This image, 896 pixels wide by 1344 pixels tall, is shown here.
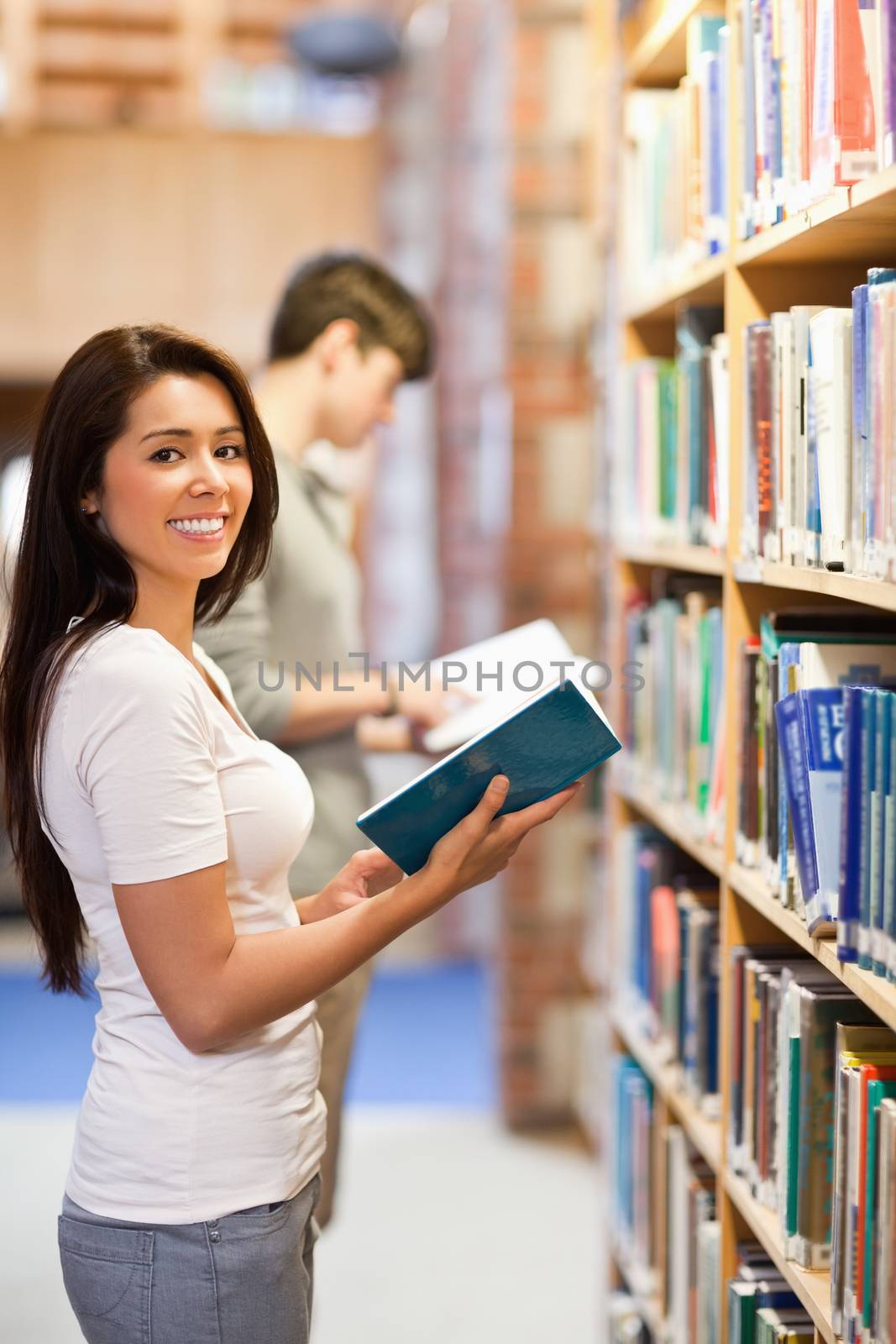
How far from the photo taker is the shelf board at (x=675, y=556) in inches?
68.3

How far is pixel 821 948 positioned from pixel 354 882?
1.49 feet

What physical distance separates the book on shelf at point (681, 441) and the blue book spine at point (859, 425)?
0.42 metres

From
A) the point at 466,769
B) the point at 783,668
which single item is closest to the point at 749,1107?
the point at 783,668

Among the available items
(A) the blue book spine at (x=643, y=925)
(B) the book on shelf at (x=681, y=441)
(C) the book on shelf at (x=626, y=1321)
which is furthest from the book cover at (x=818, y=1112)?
(C) the book on shelf at (x=626, y=1321)

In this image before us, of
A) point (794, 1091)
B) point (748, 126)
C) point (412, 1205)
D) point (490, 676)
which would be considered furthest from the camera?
point (412, 1205)

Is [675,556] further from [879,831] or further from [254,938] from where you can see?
[254,938]

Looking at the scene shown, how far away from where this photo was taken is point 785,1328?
59.7 inches

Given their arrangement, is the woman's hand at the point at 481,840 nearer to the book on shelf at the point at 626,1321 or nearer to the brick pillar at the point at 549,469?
the book on shelf at the point at 626,1321

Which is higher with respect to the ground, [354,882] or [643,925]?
[354,882]

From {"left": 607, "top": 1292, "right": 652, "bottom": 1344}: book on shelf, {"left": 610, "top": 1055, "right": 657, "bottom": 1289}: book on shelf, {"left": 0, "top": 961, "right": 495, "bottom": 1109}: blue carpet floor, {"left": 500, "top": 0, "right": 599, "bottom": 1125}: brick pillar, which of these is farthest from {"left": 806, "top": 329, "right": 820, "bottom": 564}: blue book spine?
{"left": 0, "top": 961, "right": 495, "bottom": 1109}: blue carpet floor

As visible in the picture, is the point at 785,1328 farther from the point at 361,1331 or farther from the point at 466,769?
the point at 361,1331

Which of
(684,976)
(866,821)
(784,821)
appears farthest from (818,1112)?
(684,976)

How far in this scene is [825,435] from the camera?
1.34 m

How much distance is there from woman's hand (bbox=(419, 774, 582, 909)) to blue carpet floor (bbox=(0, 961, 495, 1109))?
8.37 feet
